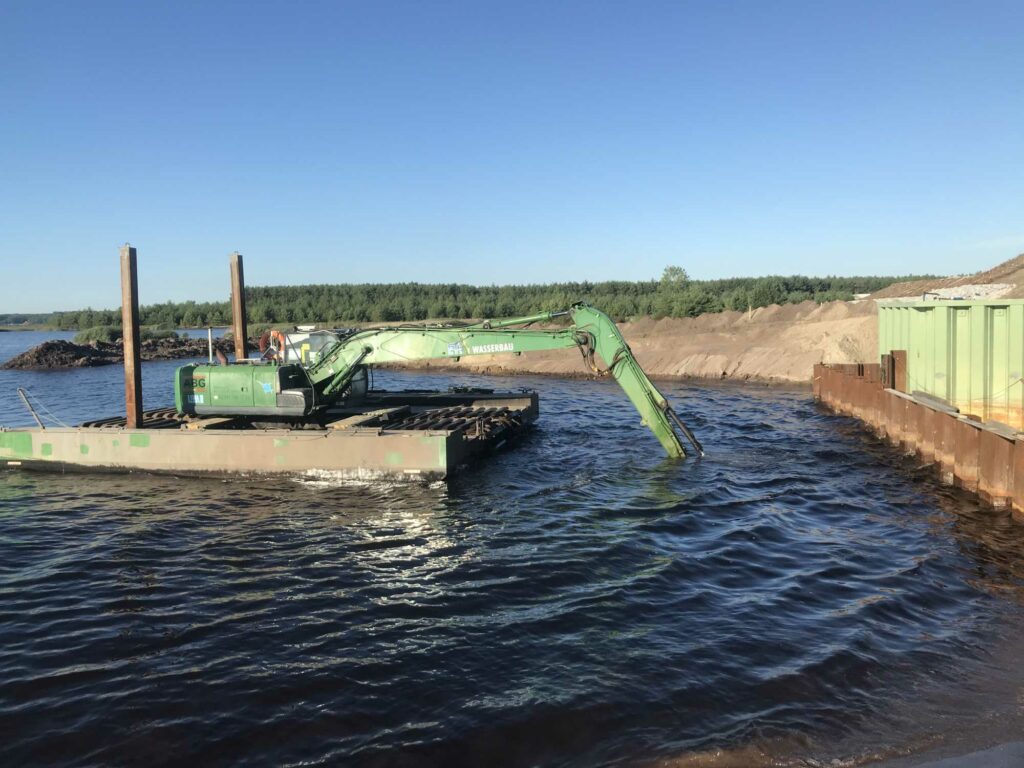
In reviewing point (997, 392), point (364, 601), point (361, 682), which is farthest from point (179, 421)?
point (997, 392)

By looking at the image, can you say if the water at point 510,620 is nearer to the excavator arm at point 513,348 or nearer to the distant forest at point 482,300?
the excavator arm at point 513,348

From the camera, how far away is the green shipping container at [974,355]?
565 inches

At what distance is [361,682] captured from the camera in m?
7.84

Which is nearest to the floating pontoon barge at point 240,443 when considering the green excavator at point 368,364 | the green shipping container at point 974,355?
the green excavator at point 368,364

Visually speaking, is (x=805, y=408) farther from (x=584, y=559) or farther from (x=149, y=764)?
(x=149, y=764)

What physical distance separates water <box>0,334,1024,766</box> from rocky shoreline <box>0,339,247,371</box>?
45932mm

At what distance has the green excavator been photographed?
17531mm

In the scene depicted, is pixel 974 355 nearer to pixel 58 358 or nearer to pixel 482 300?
pixel 58 358

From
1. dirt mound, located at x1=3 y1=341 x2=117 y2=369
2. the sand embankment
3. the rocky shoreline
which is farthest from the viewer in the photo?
the rocky shoreline

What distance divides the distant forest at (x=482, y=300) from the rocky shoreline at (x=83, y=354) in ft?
13.4

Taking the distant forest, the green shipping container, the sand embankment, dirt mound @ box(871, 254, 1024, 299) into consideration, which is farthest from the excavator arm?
the distant forest

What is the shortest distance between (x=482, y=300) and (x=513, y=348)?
85.9m

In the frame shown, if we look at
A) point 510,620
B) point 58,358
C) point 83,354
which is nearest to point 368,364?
point 510,620

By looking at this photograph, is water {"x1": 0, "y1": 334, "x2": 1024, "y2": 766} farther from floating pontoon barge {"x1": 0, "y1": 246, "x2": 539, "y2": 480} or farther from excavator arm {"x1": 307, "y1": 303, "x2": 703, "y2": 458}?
excavator arm {"x1": 307, "y1": 303, "x2": 703, "y2": 458}
